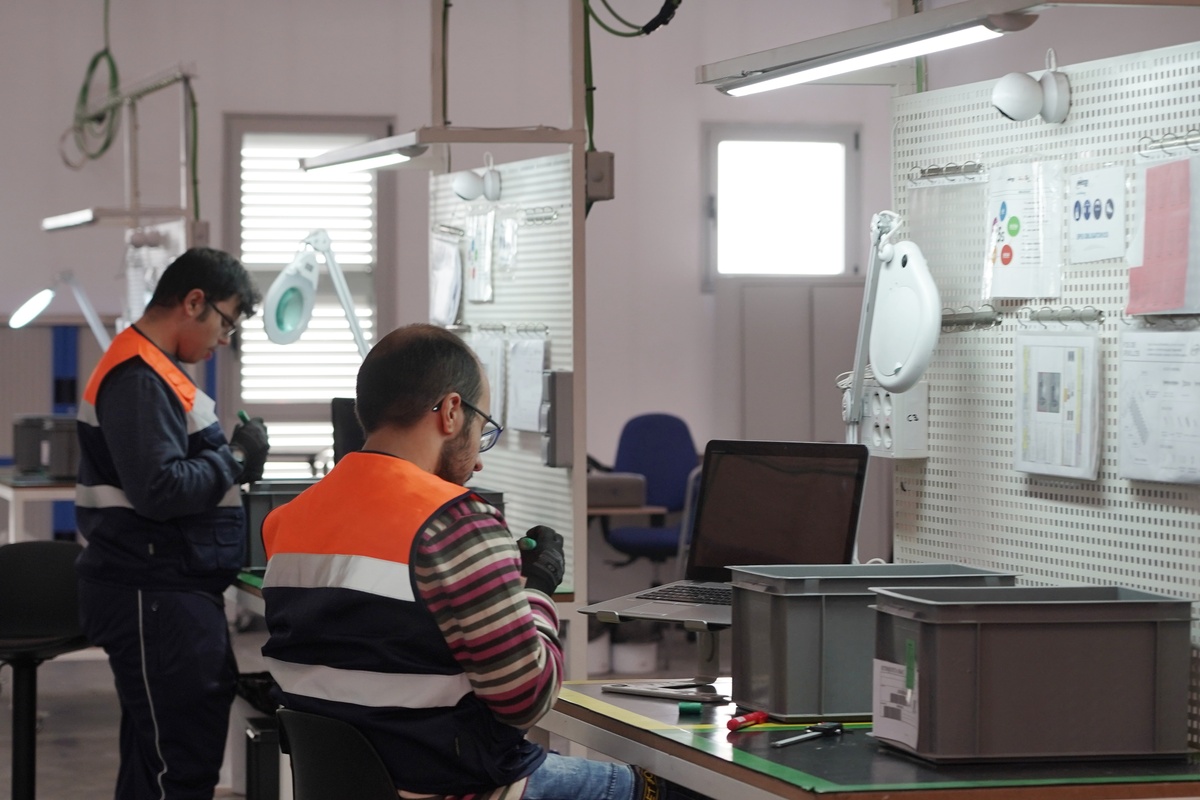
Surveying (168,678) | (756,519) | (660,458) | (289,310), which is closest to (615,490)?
(660,458)

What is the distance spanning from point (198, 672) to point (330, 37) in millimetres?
5226

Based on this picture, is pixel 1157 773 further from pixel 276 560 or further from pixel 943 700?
pixel 276 560

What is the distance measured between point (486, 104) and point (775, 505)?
221 inches

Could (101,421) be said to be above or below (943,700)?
above

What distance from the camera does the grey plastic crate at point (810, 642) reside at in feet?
7.04

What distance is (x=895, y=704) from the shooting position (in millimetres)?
1973

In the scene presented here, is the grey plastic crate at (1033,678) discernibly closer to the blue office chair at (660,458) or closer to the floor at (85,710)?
the floor at (85,710)

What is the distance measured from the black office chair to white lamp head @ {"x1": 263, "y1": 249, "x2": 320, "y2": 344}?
2.65 ft

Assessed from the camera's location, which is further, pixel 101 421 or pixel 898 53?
pixel 101 421

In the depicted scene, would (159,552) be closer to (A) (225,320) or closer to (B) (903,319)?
(A) (225,320)

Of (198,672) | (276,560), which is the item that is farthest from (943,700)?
(198,672)

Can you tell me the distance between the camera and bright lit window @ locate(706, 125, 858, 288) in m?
8.13

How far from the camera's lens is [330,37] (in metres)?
7.69

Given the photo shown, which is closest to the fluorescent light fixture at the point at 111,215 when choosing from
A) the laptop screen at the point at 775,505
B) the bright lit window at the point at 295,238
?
the bright lit window at the point at 295,238
